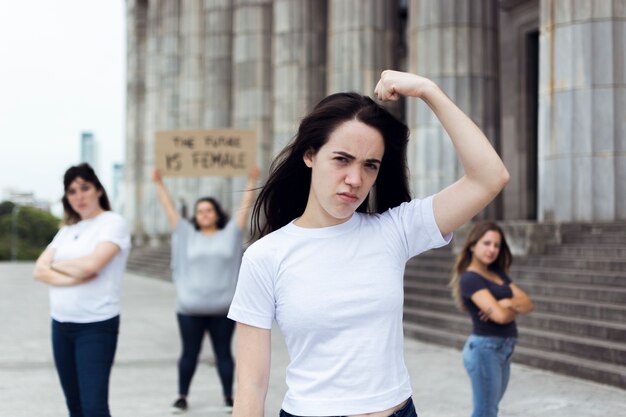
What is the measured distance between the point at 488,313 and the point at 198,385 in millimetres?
4105

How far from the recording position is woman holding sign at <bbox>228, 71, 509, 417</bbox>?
230 cm

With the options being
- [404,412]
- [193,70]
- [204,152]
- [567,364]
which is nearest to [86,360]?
[404,412]

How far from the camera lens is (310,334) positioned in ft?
7.58

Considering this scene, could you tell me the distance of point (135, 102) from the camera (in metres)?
44.3

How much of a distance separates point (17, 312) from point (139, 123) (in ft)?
92.0

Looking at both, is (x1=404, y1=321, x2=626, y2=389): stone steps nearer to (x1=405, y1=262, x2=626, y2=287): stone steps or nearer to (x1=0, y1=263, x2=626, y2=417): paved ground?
(x1=0, y1=263, x2=626, y2=417): paved ground

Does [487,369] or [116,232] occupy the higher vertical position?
[116,232]

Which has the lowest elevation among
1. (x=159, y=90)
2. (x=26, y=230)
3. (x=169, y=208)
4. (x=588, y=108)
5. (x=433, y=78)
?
(x=26, y=230)

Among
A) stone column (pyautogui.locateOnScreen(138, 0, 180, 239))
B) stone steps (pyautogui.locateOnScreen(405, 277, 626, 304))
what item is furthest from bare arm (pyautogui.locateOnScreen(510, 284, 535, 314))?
stone column (pyautogui.locateOnScreen(138, 0, 180, 239))

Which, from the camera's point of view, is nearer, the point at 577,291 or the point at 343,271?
the point at 343,271

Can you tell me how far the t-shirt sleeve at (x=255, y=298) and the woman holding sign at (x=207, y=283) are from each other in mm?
4992

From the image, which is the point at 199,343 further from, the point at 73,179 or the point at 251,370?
the point at 251,370

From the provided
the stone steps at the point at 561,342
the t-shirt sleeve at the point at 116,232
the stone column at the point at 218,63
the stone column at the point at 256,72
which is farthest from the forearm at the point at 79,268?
the stone column at the point at 218,63

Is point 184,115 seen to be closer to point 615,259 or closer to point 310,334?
point 615,259
